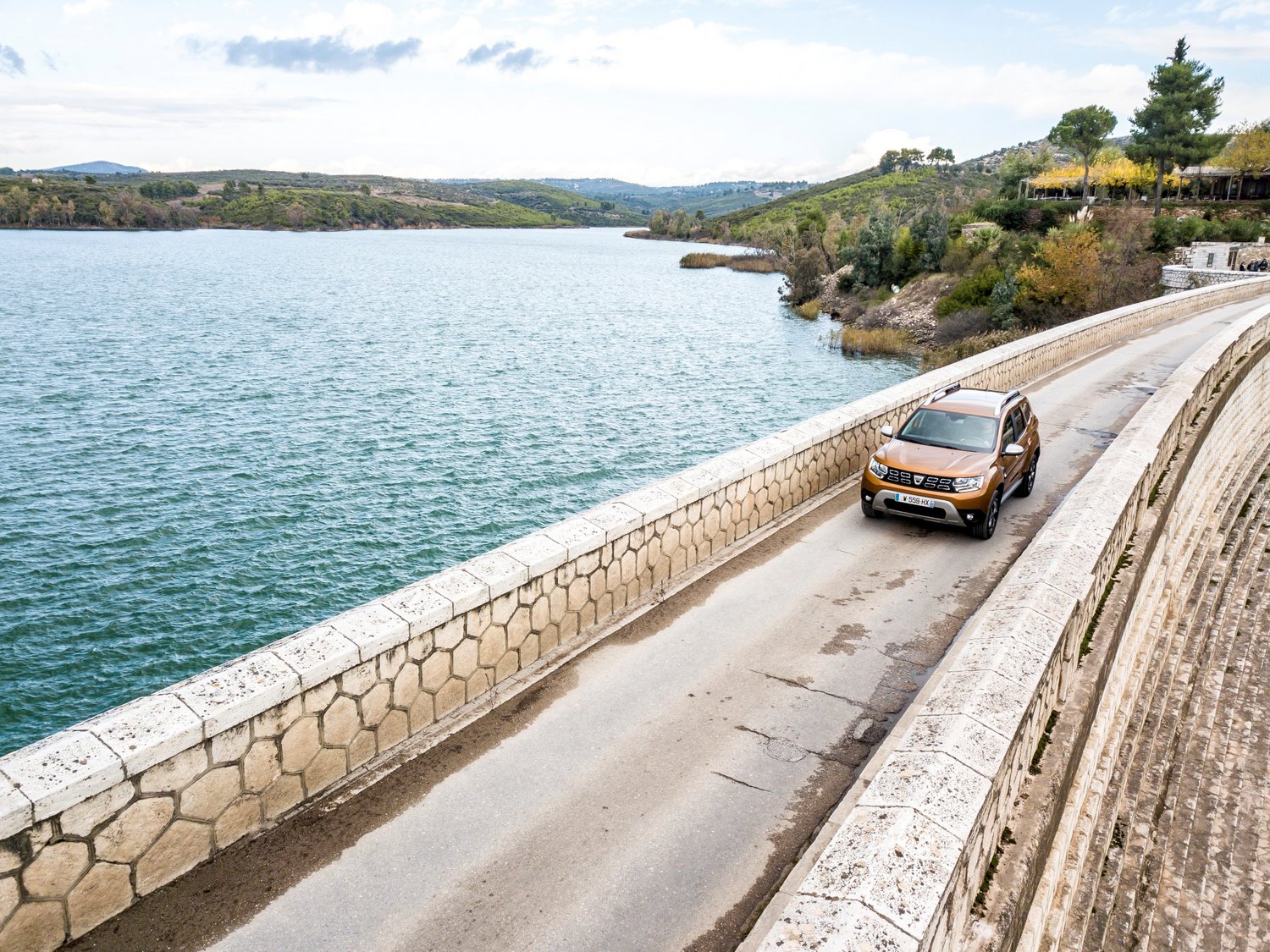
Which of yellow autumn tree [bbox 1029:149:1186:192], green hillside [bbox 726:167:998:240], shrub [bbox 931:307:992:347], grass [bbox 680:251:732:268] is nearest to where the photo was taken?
shrub [bbox 931:307:992:347]

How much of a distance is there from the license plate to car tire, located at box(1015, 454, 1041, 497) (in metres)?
2.64

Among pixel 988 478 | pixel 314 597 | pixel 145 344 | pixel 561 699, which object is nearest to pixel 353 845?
pixel 561 699

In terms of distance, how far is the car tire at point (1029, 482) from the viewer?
1356cm

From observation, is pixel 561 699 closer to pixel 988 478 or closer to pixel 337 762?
pixel 337 762

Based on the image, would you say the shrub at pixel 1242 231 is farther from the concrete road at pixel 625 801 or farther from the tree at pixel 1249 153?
the concrete road at pixel 625 801

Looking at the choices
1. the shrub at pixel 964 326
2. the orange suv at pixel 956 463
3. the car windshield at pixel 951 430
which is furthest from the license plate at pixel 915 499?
the shrub at pixel 964 326

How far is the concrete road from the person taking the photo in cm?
519

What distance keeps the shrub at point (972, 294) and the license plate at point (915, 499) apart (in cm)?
4165

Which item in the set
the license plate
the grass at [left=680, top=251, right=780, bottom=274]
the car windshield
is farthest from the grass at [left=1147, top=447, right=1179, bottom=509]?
the grass at [left=680, top=251, right=780, bottom=274]

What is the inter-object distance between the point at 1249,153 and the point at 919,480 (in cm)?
7950

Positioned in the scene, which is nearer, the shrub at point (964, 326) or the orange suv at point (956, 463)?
the orange suv at point (956, 463)

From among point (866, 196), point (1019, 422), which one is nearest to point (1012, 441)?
point (1019, 422)

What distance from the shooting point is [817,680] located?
26.9ft

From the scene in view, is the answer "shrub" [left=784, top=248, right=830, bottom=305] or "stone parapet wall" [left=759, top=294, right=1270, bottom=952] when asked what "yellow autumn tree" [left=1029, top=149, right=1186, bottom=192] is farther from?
"stone parapet wall" [left=759, top=294, right=1270, bottom=952]
